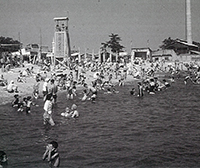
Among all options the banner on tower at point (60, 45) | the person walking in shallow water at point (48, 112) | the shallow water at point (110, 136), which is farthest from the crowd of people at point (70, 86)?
the banner on tower at point (60, 45)

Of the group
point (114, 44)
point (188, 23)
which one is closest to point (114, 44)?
point (114, 44)

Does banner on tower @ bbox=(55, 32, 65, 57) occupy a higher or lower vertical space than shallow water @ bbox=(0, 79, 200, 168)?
higher

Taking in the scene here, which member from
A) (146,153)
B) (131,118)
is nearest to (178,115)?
(131,118)

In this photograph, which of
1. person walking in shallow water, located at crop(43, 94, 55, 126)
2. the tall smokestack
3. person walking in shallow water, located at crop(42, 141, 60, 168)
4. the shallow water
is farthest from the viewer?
the tall smokestack

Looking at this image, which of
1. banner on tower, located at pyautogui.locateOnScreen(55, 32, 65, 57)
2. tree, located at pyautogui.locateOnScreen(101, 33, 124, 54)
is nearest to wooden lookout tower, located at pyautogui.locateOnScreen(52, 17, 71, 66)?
banner on tower, located at pyautogui.locateOnScreen(55, 32, 65, 57)

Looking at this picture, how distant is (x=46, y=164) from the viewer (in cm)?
802

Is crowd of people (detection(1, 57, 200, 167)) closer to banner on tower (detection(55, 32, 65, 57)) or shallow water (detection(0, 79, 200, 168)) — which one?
shallow water (detection(0, 79, 200, 168))

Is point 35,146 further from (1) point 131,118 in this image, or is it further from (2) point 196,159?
(1) point 131,118

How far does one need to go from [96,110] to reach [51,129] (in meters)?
5.54

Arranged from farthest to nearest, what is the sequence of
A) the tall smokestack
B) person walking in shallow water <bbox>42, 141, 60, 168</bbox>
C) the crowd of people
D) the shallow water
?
the tall smokestack → the crowd of people → the shallow water → person walking in shallow water <bbox>42, 141, 60, 168</bbox>

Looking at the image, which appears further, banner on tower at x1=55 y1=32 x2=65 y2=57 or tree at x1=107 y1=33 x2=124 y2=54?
tree at x1=107 y1=33 x2=124 y2=54

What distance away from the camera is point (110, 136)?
11.4 meters

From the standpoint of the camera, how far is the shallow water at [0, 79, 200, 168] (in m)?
8.65

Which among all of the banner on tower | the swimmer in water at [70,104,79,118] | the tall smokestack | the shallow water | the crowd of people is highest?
the tall smokestack
